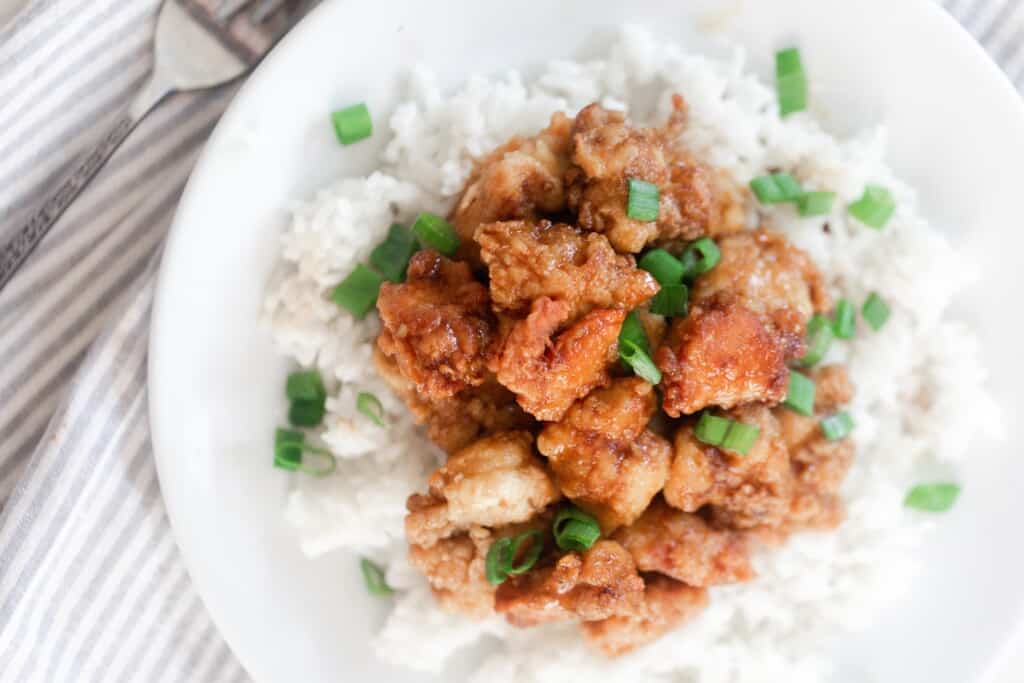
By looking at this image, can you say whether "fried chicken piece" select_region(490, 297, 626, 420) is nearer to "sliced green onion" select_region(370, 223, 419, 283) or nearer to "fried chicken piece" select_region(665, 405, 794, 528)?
"fried chicken piece" select_region(665, 405, 794, 528)

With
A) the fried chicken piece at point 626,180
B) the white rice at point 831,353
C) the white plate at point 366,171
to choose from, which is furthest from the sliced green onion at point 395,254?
the fried chicken piece at point 626,180

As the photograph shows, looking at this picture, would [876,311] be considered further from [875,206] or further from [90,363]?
[90,363]

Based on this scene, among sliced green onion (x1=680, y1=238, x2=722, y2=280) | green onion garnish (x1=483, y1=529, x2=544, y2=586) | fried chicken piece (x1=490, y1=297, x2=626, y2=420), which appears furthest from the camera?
sliced green onion (x1=680, y1=238, x2=722, y2=280)

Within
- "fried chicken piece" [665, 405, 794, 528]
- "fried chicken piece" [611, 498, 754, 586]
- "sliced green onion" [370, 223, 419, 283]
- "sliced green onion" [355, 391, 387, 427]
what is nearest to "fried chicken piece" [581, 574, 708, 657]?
"fried chicken piece" [611, 498, 754, 586]

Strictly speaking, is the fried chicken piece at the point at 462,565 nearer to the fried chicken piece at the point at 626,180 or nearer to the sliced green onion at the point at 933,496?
the fried chicken piece at the point at 626,180

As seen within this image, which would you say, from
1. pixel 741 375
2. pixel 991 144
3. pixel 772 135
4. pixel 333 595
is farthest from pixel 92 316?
pixel 991 144

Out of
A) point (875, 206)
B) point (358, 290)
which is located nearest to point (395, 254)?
point (358, 290)
